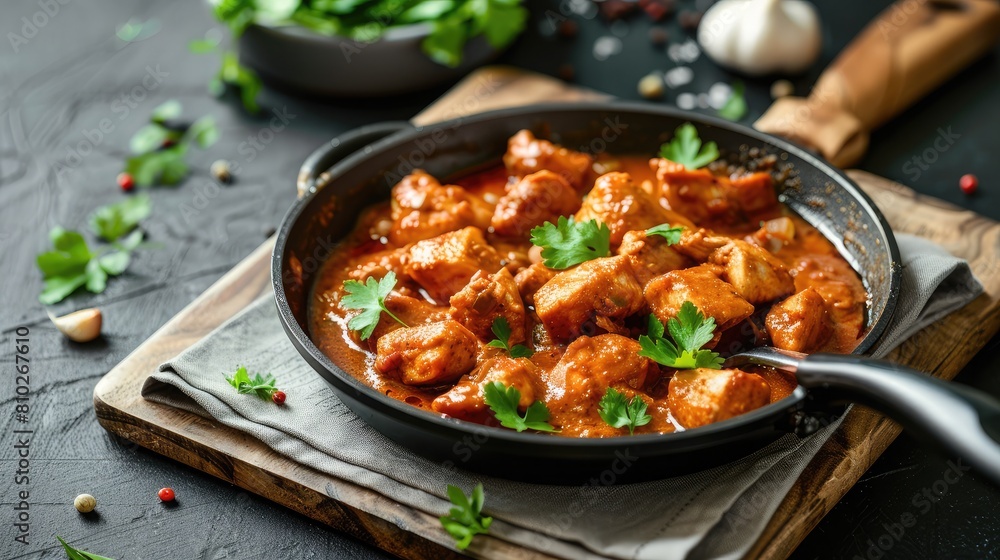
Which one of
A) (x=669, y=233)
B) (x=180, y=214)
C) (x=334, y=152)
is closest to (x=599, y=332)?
(x=669, y=233)

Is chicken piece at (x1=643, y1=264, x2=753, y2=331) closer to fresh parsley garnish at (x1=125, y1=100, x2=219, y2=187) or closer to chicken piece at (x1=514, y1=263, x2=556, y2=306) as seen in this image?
chicken piece at (x1=514, y1=263, x2=556, y2=306)

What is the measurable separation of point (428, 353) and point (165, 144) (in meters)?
2.65

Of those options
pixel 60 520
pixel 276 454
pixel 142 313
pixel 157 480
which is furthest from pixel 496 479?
pixel 142 313

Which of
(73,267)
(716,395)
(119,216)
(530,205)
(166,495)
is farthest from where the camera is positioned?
(119,216)

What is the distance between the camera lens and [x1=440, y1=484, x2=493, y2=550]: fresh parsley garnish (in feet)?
8.96

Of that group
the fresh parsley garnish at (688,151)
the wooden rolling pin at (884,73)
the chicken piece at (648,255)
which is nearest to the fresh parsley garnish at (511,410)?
the chicken piece at (648,255)

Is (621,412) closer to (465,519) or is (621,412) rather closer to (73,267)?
(465,519)

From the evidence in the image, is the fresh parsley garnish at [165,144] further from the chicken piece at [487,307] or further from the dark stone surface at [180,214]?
the chicken piece at [487,307]

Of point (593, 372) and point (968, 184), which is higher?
point (593, 372)

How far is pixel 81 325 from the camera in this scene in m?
3.75

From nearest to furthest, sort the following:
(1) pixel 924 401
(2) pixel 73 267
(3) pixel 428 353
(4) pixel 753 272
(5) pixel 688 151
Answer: (1) pixel 924 401
(3) pixel 428 353
(4) pixel 753 272
(5) pixel 688 151
(2) pixel 73 267

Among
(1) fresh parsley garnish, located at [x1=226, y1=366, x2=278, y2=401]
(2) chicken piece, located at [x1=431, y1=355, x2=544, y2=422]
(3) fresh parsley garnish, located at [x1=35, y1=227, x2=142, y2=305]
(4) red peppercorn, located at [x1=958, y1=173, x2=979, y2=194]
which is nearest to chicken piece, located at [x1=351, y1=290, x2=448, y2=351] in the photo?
(1) fresh parsley garnish, located at [x1=226, y1=366, x2=278, y2=401]

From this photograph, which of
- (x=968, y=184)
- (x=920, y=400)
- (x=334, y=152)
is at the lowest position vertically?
(x=968, y=184)

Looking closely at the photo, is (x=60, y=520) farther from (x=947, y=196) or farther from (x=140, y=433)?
(x=947, y=196)
